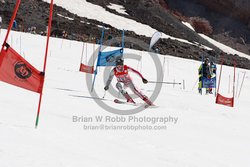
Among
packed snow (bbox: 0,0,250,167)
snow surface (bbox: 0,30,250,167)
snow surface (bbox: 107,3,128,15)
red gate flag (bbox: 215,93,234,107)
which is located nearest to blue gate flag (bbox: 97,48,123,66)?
packed snow (bbox: 0,0,250,167)

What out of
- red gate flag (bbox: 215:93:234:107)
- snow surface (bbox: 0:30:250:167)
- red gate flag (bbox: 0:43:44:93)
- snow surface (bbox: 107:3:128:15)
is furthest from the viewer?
snow surface (bbox: 107:3:128:15)

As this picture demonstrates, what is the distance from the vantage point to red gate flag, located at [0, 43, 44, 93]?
5.30m

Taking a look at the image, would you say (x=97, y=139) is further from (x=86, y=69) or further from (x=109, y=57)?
(x=86, y=69)

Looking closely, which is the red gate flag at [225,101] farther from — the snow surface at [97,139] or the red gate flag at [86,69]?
the red gate flag at [86,69]

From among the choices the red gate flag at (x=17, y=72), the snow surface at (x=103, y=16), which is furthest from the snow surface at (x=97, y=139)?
the snow surface at (x=103, y=16)

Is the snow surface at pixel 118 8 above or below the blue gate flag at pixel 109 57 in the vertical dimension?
above

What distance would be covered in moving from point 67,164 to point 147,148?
1.87m

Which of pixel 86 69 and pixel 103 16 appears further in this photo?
pixel 103 16

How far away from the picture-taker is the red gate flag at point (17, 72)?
5305 millimetres

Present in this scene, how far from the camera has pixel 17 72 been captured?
212 inches

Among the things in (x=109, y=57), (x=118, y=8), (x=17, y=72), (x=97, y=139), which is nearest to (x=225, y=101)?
(x=109, y=57)

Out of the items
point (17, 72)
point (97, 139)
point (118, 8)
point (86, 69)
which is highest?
point (118, 8)

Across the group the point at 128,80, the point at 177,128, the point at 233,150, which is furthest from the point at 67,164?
the point at 128,80

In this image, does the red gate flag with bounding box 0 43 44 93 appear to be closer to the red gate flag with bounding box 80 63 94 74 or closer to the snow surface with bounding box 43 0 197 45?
the red gate flag with bounding box 80 63 94 74
